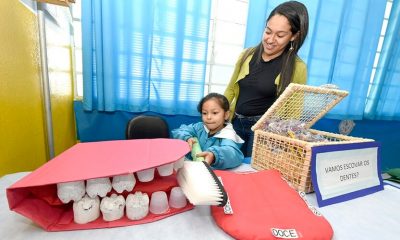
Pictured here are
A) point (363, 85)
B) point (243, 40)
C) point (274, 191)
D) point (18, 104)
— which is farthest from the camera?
point (363, 85)

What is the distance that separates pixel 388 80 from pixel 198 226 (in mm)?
2651

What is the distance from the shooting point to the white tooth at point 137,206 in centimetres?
40

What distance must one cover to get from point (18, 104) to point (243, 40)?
1.57 m

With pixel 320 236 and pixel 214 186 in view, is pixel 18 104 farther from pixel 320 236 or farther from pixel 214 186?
pixel 320 236

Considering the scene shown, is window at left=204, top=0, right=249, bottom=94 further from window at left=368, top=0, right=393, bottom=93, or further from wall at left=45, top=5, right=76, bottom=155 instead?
window at left=368, top=0, right=393, bottom=93

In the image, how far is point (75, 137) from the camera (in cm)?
164

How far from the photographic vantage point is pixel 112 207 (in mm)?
391

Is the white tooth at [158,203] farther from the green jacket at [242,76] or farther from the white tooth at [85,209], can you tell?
the green jacket at [242,76]

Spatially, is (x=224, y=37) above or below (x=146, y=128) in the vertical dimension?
above

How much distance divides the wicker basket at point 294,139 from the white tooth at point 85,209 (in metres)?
0.53

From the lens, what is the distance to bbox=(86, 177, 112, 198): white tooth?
38cm

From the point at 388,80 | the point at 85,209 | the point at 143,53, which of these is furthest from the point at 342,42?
the point at 85,209

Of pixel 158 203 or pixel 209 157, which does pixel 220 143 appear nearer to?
pixel 209 157

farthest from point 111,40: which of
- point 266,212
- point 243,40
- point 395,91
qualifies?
point 395,91
